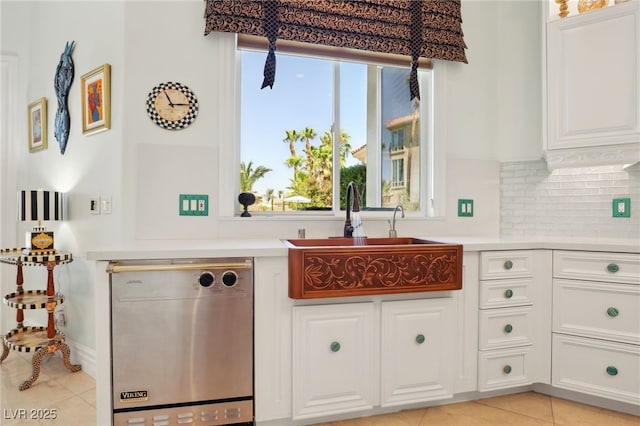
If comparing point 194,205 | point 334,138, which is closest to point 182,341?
point 194,205

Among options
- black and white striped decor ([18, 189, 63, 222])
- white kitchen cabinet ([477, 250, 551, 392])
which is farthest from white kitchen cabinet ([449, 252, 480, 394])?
black and white striped decor ([18, 189, 63, 222])

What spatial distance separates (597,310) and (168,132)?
2.60 meters

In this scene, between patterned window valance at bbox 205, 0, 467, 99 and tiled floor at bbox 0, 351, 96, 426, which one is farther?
patterned window valance at bbox 205, 0, 467, 99

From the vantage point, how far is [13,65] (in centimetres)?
331

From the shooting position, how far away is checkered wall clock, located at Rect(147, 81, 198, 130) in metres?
2.30

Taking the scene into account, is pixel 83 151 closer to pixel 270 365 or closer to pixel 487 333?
pixel 270 365

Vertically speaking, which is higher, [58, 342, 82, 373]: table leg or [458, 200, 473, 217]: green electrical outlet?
[458, 200, 473, 217]: green electrical outlet

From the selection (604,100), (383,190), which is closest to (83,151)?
(383,190)

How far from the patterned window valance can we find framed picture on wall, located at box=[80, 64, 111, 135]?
0.70 metres

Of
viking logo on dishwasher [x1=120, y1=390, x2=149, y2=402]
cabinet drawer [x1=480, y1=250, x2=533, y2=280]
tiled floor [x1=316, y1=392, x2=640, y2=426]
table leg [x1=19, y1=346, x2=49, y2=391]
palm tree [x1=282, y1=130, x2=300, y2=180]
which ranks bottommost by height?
tiled floor [x1=316, y1=392, x2=640, y2=426]

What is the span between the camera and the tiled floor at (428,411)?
6.71 ft

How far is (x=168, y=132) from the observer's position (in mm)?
2322

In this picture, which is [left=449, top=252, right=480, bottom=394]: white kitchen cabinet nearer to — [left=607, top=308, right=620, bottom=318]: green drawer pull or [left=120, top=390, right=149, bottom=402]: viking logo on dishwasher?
[left=607, top=308, right=620, bottom=318]: green drawer pull

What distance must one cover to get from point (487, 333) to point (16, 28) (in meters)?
4.22
